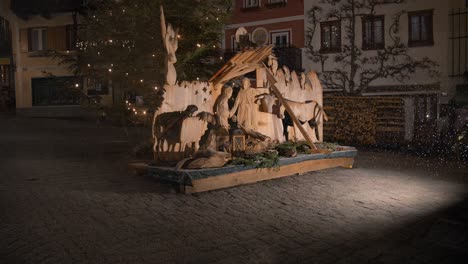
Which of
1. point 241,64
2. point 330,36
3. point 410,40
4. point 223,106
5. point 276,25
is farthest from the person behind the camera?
point 276,25

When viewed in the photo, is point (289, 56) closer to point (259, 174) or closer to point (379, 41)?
point (379, 41)

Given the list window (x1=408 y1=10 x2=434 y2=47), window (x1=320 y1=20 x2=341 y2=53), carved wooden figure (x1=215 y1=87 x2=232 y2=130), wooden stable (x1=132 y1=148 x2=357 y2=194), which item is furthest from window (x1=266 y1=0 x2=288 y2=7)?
carved wooden figure (x1=215 y1=87 x2=232 y2=130)

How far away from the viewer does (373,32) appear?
2608 cm

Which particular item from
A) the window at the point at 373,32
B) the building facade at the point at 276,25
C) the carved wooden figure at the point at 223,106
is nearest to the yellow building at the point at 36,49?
the building facade at the point at 276,25

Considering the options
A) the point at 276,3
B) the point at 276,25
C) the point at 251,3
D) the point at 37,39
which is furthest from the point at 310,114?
the point at 37,39

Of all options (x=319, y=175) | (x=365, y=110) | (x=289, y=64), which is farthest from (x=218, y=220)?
(x=289, y=64)

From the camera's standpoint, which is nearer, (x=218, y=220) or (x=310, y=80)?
(x=218, y=220)

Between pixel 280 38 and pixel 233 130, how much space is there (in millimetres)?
20157

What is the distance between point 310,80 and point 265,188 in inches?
183

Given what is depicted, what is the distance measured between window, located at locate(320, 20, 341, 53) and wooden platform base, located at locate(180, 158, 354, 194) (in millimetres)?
16790

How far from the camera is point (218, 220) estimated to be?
21.3 ft

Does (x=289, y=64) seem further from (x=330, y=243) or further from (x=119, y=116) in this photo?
(x=330, y=243)

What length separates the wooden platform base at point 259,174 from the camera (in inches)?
324

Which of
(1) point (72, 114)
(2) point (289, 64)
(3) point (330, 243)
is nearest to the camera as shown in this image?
(3) point (330, 243)
